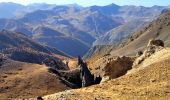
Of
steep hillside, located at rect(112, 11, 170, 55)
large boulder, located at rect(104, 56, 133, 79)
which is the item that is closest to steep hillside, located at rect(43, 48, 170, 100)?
large boulder, located at rect(104, 56, 133, 79)

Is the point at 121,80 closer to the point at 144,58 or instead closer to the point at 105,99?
the point at 105,99

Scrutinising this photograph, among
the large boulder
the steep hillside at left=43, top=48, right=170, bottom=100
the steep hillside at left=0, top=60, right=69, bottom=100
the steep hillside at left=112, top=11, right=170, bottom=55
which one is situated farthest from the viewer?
the steep hillside at left=112, top=11, right=170, bottom=55

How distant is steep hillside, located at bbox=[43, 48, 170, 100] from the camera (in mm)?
22120

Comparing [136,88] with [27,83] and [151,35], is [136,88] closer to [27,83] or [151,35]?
[27,83]

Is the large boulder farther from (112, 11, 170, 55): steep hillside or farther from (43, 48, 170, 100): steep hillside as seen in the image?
(112, 11, 170, 55): steep hillside

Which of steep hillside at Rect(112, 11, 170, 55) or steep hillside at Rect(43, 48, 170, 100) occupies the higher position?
steep hillside at Rect(43, 48, 170, 100)

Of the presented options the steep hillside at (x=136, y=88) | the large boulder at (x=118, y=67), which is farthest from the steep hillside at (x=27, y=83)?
the steep hillside at (x=136, y=88)

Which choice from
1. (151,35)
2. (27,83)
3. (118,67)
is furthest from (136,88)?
(151,35)

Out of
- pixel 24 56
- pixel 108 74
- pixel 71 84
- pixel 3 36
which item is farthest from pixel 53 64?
pixel 3 36

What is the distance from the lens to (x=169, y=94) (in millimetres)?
21859

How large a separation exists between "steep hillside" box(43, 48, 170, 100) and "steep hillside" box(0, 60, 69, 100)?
1172 inches

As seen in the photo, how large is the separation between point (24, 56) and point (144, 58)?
91.6 meters

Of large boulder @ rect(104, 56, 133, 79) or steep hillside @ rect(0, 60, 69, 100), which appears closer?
large boulder @ rect(104, 56, 133, 79)

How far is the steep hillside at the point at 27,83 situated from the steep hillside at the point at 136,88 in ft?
97.7
